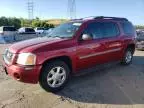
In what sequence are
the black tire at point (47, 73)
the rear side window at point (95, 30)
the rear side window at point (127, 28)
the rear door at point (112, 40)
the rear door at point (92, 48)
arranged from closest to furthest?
the black tire at point (47, 73) → the rear door at point (92, 48) → the rear side window at point (95, 30) → the rear door at point (112, 40) → the rear side window at point (127, 28)

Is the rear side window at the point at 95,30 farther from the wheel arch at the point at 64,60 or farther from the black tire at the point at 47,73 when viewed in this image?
the black tire at the point at 47,73

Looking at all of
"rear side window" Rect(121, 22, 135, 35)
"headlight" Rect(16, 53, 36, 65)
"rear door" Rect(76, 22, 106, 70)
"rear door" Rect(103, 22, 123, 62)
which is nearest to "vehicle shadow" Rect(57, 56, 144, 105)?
"rear door" Rect(76, 22, 106, 70)

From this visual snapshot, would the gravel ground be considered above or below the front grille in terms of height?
below

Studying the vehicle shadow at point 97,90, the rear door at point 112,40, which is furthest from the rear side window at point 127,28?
the vehicle shadow at point 97,90

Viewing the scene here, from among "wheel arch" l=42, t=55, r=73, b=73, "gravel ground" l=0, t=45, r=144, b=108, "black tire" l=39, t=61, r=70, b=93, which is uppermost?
"wheel arch" l=42, t=55, r=73, b=73

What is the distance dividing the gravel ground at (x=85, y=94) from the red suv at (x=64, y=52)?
1.29ft

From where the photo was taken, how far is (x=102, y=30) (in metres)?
6.91

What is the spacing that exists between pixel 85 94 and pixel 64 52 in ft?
3.83

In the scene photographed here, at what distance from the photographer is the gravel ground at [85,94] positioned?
496 centimetres

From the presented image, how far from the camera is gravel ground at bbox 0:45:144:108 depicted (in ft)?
16.3

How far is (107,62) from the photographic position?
7160mm

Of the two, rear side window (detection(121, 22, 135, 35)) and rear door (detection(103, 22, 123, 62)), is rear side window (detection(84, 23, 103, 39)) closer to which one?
A: rear door (detection(103, 22, 123, 62))

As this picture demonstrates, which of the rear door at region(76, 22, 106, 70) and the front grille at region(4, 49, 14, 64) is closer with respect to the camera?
the front grille at region(4, 49, 14, 64)

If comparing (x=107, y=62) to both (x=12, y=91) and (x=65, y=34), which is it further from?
(x=12, y=91)
